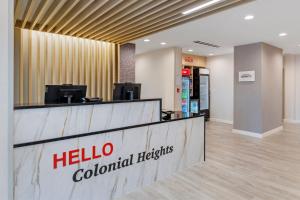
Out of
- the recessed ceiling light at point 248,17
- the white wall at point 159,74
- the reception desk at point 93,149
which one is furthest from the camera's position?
the white wall at point 159,74

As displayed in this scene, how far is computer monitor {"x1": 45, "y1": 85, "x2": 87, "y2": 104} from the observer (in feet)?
9.43

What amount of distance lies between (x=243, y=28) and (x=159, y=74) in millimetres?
3231

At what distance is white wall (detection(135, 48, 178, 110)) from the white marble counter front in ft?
11.3

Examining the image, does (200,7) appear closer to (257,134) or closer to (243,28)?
(243,28)

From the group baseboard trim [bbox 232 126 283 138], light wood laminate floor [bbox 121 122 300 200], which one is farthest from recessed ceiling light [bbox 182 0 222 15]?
baseboard trim [bbox 232 126 283 138]

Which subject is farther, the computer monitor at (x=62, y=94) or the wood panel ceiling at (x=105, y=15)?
the wood panel ceiling at (x=105, y=15)

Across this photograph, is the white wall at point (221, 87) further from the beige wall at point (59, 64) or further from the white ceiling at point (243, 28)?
the beige wall at point (59, 64)

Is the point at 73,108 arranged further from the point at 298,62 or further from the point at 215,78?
the point at 298,62

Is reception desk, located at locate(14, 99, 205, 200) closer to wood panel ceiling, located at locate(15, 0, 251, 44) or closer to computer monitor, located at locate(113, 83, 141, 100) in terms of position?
computer monitor, located at locate(113, 83, 141, 100)

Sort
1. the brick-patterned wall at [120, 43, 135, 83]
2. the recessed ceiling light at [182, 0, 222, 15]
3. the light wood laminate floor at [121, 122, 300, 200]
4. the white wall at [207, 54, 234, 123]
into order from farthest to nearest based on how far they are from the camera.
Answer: the white wall at [207, 54, 234, 123]
the brick-patterned wall at [120, 43, 135, 83]
the recessed ceiling light at [182, 0, 222, 15]
the light wood laminate floor at [121, 122, 300, 200]

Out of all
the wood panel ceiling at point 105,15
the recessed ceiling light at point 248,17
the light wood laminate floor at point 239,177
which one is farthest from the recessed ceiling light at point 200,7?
the light wood laminate floor at point 239,177

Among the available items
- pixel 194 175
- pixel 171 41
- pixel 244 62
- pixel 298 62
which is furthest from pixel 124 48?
pixel 298 62

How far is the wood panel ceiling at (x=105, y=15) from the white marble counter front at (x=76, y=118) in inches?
60.1

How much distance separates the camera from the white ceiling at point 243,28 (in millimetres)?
3430
